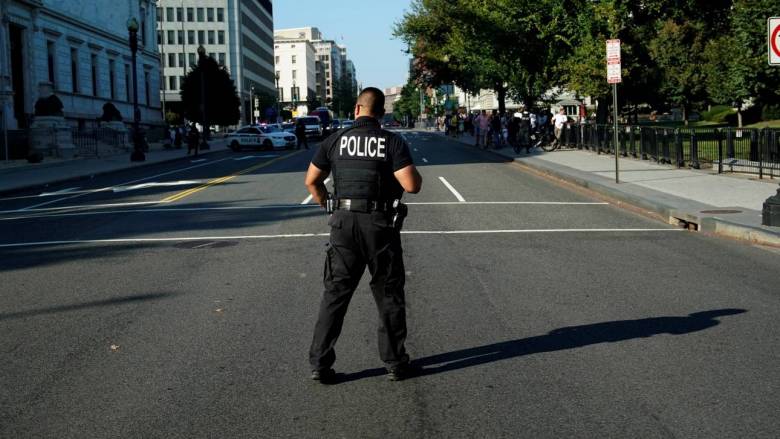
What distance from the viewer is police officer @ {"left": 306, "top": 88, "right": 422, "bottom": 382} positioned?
5.62 metres

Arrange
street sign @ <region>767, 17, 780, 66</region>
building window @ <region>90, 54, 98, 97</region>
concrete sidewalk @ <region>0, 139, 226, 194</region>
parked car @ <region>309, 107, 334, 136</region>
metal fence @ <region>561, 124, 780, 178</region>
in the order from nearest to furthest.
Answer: street sign @ <region>767, 17, 780, 66</region>
metal fence @ <region>561, 124, 780, 178</region>
concrete sidewalk @ <region>0, 139, 226, 194</region>
building window @ <region>90, 54, 98, 97</region>
parked car @ <region>309, 107, 334, 136</region>

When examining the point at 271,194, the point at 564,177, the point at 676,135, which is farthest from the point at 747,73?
the point at 271,194

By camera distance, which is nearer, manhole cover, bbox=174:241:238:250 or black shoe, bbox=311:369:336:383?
black shoe, bbox=311:369:336:383

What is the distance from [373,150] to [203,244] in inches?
287

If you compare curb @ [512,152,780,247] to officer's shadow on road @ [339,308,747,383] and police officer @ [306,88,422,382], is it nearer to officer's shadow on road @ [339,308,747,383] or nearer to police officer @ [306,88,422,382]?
officer's shadow on road @ [339,308,747,383]

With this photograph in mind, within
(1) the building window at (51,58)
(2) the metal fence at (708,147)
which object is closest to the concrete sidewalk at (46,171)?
(1) the building window at (51,58)

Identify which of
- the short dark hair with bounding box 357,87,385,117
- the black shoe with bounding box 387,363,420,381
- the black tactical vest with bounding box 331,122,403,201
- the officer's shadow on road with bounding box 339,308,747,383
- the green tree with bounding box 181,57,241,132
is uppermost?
the green tree with bounding box 181,57,241,132

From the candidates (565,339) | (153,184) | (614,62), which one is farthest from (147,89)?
(565,339)

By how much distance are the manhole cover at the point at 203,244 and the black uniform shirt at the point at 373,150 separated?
22.1 feet

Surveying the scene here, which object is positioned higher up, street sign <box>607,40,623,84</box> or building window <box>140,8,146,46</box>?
building window <box>140,8,146,46</box>

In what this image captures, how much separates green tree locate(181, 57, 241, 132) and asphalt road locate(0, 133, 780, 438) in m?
71.8

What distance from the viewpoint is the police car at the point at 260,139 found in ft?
171

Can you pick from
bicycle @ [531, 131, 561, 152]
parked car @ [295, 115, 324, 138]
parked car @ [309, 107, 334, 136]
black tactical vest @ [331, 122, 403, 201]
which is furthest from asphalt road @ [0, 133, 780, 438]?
parked car @ [309, 107, 334, 136]

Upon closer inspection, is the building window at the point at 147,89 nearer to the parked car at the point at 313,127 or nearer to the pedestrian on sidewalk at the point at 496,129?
the parked car at the point at 313,127
